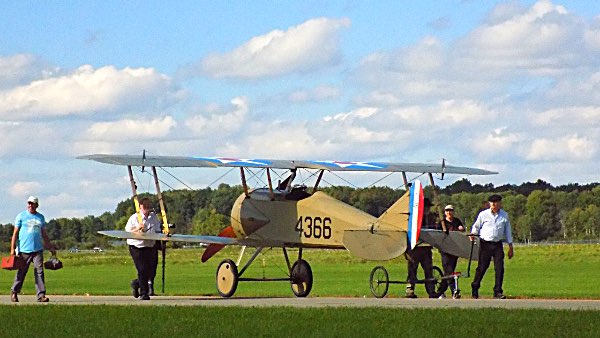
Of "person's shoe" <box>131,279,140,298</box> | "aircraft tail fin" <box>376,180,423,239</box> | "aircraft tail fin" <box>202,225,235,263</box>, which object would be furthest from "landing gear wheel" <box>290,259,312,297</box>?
"person's shoe" <box>131,279,140,298</box>

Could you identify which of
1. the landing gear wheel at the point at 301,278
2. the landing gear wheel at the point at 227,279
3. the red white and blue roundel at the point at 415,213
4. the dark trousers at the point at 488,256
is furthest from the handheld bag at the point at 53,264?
the dark trousers at the point at 488,256

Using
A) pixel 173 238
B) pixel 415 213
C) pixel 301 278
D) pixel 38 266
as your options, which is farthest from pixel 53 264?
pixel 415 213

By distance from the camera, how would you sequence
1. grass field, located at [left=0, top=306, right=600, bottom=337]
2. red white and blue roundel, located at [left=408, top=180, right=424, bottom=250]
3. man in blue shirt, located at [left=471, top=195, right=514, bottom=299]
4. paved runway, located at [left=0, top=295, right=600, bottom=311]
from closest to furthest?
grass field, located at [left=0, top=306, right=600, bottom=337] < paved runway, located at [left=0, top=295, right=600, bottom=311] < man in blue shirt, located at [left=471, top=195, right=514, bottom=299] < red white and blue roundel, located at [left=408, top=180, right=424, bottom=250]

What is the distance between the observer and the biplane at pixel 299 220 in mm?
26906

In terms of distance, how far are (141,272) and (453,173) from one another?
7.98 m

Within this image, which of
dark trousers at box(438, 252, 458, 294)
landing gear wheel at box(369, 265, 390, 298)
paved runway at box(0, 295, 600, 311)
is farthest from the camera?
landing gear wheel at box(369, 265, 390, 298)

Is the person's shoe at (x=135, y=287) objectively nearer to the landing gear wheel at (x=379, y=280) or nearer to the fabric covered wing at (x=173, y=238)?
the fabric covered wing at (x=173, y=238)

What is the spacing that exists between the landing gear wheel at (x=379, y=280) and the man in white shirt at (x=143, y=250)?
4.29 m

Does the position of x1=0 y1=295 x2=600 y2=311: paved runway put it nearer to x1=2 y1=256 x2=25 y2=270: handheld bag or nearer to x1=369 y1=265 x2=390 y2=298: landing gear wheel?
x1=2 y1=256 x2=25 y2=270: handheld bag

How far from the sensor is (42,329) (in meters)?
18.3

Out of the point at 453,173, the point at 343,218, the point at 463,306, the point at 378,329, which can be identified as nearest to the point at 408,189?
the point at 343,218

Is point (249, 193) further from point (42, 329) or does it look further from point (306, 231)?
point (42, 329)

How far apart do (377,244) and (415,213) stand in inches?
37.7

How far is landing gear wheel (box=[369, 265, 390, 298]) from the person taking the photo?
27766mm
